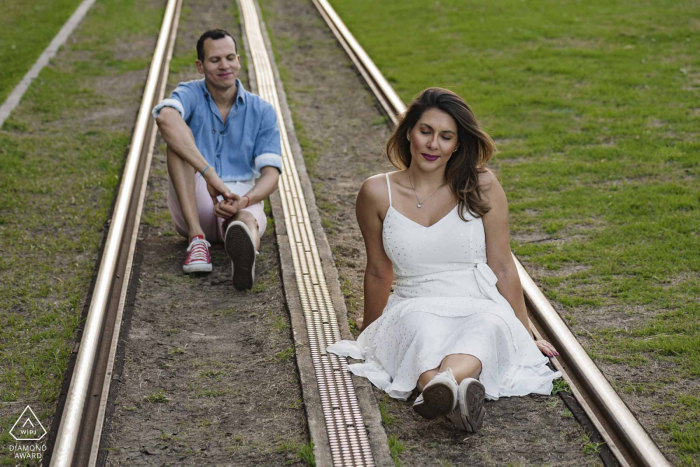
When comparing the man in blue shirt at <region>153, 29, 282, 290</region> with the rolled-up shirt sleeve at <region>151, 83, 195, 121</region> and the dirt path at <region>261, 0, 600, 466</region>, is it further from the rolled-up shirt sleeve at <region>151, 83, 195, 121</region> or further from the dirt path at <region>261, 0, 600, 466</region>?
the dirt path at <region>261, 0, 600, 466</region>

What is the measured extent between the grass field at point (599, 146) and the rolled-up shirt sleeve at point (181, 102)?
8.38ft

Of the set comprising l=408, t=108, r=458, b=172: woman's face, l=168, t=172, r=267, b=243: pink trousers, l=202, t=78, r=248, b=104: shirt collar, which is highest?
l=408, t=108, r=458, b=172: woman's face

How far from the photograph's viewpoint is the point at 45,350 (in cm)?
459

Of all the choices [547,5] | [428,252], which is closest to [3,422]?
[428,252]

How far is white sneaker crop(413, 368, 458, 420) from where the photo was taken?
11.9ft

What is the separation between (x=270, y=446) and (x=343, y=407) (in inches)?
16.1

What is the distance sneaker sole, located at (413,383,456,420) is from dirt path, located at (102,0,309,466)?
61cm

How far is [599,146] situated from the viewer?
7.80 meters

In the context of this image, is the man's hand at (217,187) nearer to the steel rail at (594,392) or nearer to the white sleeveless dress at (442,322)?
the white sleeveless dress at (442,322)

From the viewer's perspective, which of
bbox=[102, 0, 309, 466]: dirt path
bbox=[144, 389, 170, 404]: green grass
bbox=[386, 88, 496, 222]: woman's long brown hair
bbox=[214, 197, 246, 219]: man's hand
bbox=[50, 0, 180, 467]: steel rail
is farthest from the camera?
bbox=[214, 197, 246, 219]: man's hand

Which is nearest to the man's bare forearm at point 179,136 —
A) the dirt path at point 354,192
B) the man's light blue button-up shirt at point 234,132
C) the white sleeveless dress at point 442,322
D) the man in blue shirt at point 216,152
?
the man in blue shirt at point 216,152

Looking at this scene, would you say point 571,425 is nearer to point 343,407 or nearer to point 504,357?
point 504,357

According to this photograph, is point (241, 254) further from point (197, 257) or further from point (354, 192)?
point (354, 192)

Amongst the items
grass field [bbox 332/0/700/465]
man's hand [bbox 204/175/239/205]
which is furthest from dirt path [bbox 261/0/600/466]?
man's hand [bbox 204/175/239/205]
